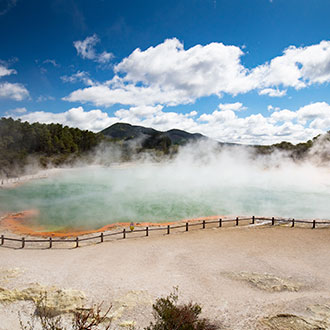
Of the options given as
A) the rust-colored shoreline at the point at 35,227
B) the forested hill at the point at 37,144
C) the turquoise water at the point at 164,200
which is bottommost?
the rust-colored shoreline at the point at 35,227

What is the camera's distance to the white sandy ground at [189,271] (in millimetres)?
6754

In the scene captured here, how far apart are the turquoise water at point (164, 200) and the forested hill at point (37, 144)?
13.9 meters

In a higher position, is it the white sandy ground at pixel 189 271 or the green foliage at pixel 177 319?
the green foliage at pixel 177 319

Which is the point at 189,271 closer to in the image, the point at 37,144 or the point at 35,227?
the point at 35,227

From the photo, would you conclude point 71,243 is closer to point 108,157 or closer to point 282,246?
point 282,246

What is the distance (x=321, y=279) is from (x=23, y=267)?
11163 mm

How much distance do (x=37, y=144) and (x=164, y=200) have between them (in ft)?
146

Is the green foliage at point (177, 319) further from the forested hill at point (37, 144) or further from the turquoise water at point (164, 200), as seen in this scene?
the forested hill at point (37, 144)

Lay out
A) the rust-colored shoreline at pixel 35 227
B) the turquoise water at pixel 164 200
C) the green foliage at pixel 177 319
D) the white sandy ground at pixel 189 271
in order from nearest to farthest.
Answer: the green foliage at pixel 177 319, the white sandy ground at pixel 189 271, the rust-colored shoreline at pixel 35 227, the turquoise water at pixel 164 200

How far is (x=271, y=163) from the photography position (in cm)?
5009

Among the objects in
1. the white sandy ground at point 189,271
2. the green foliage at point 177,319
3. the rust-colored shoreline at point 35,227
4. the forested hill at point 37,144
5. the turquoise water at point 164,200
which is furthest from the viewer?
the forested hill at point 37,144

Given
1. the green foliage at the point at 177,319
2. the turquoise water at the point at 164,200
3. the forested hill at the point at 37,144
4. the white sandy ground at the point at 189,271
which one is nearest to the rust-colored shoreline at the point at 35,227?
the turquoise water at the point at 164,200

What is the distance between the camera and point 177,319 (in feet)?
18.7

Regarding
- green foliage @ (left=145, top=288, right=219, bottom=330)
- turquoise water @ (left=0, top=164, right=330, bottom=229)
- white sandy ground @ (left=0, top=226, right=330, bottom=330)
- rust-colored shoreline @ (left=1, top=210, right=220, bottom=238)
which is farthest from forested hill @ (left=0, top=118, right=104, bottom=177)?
green foliage @ (left=145, top=288, right=219, bottom=330)
